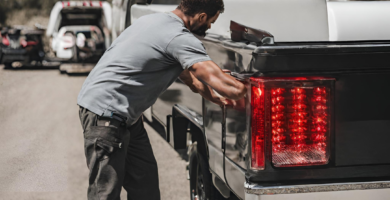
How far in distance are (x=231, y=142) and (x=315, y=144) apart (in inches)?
22.4

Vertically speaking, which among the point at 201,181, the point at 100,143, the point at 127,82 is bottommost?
the point at 201,181

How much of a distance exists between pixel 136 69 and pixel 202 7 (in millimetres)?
544

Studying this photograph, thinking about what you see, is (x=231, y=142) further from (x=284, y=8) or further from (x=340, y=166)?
(x=284, y=8)

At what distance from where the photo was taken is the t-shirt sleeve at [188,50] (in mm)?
2915

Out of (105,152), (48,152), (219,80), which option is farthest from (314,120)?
(48,152)

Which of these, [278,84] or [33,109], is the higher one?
[278,84]

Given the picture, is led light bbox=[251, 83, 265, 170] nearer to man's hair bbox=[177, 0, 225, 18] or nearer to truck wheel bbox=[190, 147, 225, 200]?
man's hair bbox=[177, 0, 225, 18]

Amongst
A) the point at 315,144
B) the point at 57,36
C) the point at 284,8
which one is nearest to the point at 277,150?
the point at 315,144

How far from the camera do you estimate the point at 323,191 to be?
2.69 metres

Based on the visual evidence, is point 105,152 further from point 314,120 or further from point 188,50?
point 314,120

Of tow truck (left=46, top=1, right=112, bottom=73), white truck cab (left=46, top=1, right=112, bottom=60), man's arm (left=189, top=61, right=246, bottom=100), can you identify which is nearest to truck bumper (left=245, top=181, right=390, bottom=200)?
man's arm (left=189, top=61, right=246, bottom=100)

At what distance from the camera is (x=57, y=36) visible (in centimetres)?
1591

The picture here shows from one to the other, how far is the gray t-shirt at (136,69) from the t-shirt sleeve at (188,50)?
31 millimetres

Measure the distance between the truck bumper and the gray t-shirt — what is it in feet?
2.90
